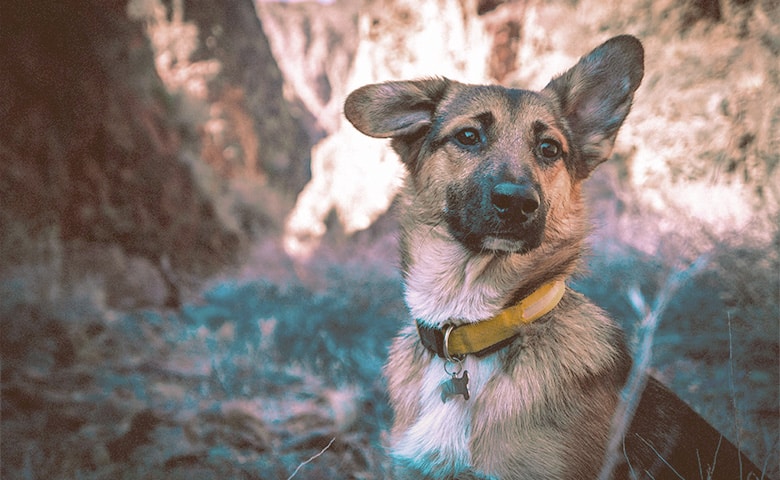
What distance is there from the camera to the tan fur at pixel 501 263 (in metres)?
1.77

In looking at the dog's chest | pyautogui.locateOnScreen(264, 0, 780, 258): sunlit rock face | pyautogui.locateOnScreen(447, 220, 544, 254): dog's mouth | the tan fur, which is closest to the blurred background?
pyautogui.locateOnScreen(264, 0, 780, 258): sunlit rock face

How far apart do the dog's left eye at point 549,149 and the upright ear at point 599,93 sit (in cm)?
17

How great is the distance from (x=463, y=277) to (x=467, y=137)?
0.71 m

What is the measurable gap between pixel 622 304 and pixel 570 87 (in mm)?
2383

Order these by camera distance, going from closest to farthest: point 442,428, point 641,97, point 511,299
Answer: point 442,428 < point 511,299 < point 641,97

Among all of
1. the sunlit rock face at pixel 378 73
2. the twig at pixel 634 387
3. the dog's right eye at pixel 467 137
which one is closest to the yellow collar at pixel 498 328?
the twig at pixel 634 387

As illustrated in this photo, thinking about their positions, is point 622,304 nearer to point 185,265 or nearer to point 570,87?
point 570,87

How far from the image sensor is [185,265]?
6457 millimetres

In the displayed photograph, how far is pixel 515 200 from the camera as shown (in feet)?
6.36

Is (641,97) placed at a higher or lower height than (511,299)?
higher

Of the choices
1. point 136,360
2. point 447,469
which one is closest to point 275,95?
point 136,360

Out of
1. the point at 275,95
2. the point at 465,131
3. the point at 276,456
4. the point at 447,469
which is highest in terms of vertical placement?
the point at 275,95

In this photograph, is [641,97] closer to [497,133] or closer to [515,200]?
[497,133]

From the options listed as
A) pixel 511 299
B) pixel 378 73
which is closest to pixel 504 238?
pixel 511 299
